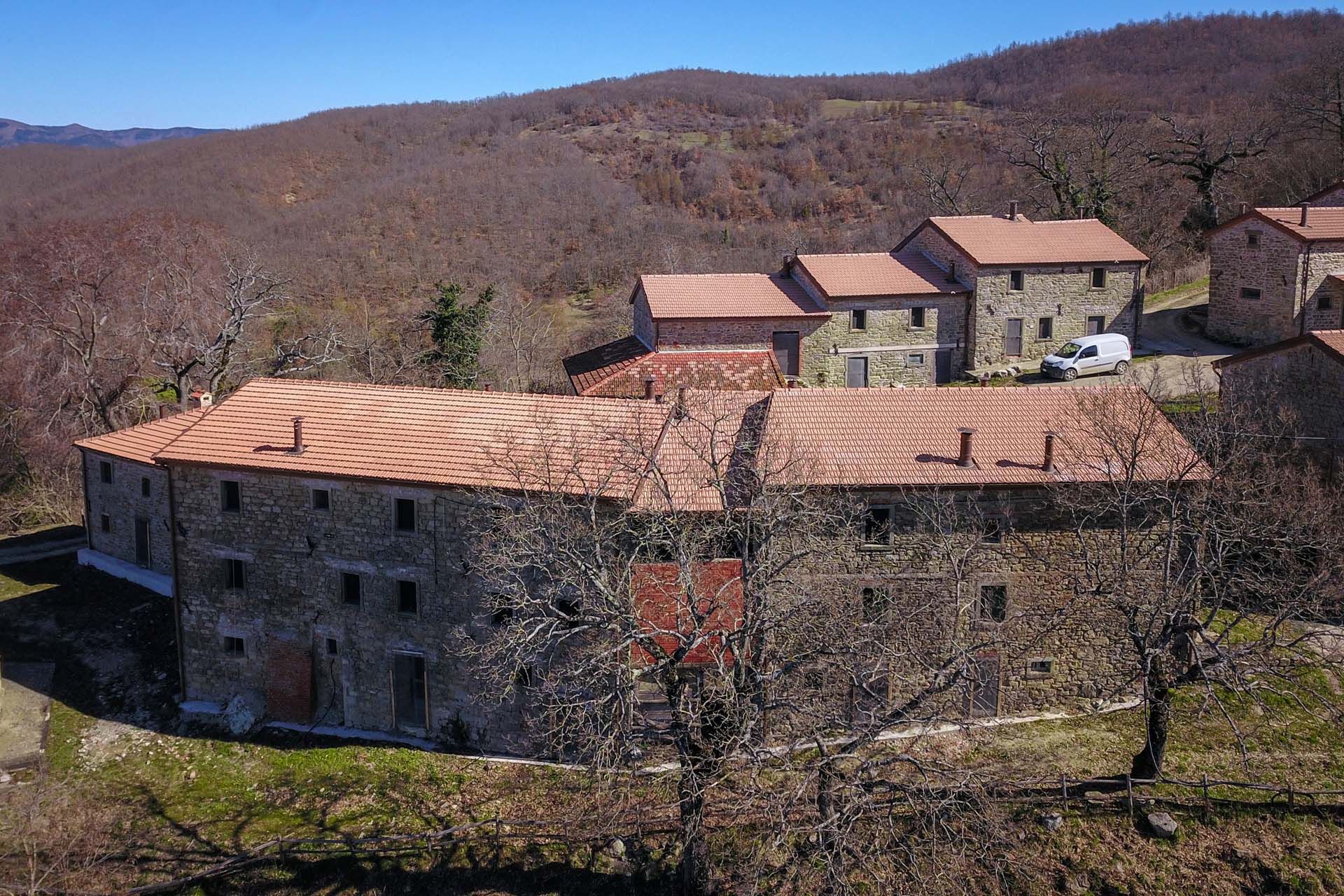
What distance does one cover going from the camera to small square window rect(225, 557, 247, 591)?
2375 cm

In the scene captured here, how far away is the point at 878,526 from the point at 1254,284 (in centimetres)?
2511

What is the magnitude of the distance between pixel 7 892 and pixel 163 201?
78.2 metres

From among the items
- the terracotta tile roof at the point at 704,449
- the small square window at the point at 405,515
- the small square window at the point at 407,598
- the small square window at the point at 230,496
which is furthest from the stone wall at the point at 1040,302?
the small square window at the point at 230,496

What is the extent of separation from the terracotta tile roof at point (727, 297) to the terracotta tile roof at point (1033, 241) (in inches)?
253

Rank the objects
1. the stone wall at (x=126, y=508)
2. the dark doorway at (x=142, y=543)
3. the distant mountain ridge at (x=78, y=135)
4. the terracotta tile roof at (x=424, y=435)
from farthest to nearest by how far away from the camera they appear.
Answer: the distant mountain ridge at (x=78, y=135)
the dark doorway at (x=142, y=543)
the stone wall at (x=126, y=508)
the terracotta tile roof at (x=424, y=435)

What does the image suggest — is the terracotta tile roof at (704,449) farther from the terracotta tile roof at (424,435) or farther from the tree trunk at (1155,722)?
the tree trunk at (1155,722)

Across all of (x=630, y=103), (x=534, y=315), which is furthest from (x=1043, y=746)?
(x=630, y=103)

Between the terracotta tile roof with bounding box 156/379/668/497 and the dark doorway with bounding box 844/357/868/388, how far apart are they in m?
15.2

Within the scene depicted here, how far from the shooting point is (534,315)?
194 feet

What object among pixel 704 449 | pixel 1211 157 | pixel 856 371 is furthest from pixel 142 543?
pixel 1211 157

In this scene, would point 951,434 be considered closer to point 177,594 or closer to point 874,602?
point 874,602

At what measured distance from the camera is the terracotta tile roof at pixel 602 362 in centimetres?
3416

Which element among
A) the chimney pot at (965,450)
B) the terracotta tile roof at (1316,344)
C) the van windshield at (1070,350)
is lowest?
the chimney pot at (965,450)

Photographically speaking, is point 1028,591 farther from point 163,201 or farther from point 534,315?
point 163,201
